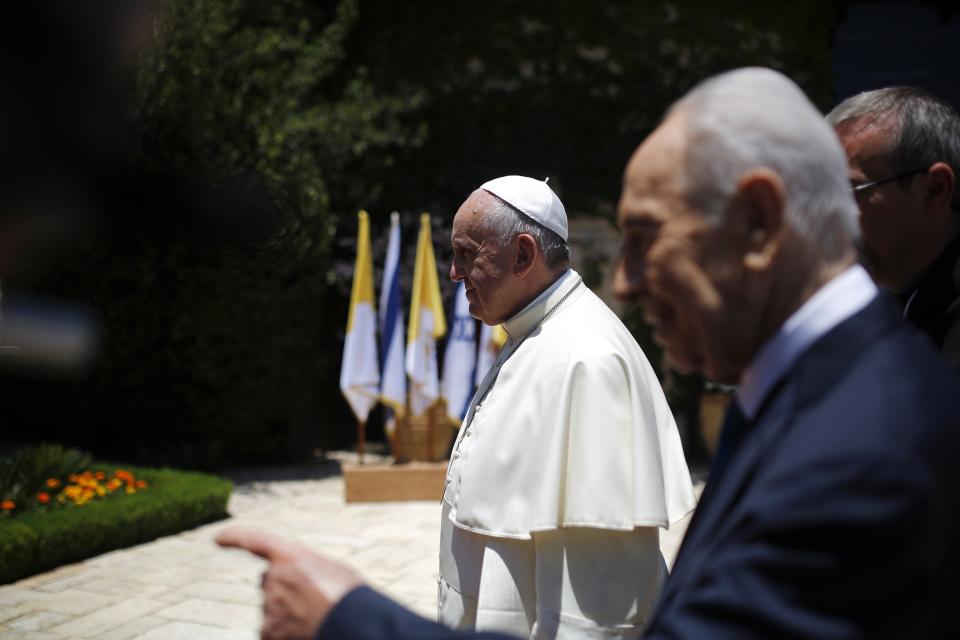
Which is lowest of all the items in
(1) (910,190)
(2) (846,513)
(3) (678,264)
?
(2) (846,513)

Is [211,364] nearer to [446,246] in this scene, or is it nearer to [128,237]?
[128,237]

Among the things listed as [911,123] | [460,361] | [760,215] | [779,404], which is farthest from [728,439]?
[460,361]

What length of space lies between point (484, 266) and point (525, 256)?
0.39 ft

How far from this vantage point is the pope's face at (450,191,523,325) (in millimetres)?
2320

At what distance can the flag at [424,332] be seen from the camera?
28.3 ft

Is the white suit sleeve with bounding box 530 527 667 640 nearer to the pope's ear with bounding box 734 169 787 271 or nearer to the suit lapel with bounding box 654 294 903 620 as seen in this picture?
the suit lapel with bounding box 654 294 903 620

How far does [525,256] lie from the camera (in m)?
2.33

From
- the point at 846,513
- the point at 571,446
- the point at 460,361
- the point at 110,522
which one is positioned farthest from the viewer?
the point at 460,361

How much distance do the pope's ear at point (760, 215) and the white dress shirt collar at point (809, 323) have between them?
7 cm

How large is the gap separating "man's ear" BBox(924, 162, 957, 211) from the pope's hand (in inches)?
57.6

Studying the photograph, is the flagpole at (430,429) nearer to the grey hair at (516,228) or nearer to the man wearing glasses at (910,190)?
the grey hair at (516,228)

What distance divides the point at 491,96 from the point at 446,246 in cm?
247

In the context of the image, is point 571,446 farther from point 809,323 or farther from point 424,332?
point 424,332

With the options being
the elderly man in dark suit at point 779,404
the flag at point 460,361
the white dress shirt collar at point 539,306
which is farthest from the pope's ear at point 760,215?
the flag at point 460,361
